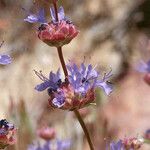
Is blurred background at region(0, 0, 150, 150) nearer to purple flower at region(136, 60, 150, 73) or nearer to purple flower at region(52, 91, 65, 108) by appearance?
purple flower at region(136, 60, 150, 73)

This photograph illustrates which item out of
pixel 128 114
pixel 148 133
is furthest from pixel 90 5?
pixel 148 133

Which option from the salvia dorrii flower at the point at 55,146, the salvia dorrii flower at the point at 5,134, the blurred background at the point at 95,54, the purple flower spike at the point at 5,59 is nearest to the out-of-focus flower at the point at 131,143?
the salvia dorrii flower at the point at 5,134

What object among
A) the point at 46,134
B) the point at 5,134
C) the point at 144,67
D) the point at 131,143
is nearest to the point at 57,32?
the point at 5,134

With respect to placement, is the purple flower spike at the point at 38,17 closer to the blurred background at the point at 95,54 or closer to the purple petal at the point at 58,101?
the purple petal at the point at 58,101

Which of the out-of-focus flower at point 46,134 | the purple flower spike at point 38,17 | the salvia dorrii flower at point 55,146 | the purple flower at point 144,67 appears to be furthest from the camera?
the purple flower at point 144,67

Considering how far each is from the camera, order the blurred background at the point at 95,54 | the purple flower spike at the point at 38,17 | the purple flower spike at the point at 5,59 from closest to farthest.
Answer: the purple flower spike at the point at 5,59 < the purple flower spike at the point at 38,17 < the blurred background at the point at 95,54

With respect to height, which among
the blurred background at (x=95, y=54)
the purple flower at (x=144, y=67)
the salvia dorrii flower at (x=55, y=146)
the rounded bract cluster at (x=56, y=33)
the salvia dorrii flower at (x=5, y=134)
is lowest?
the salvia dorrii flower at (x=5, y=134)

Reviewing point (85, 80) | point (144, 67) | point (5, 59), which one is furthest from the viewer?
point (144, 67)

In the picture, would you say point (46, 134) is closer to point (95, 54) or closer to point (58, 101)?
point (58, 101)
